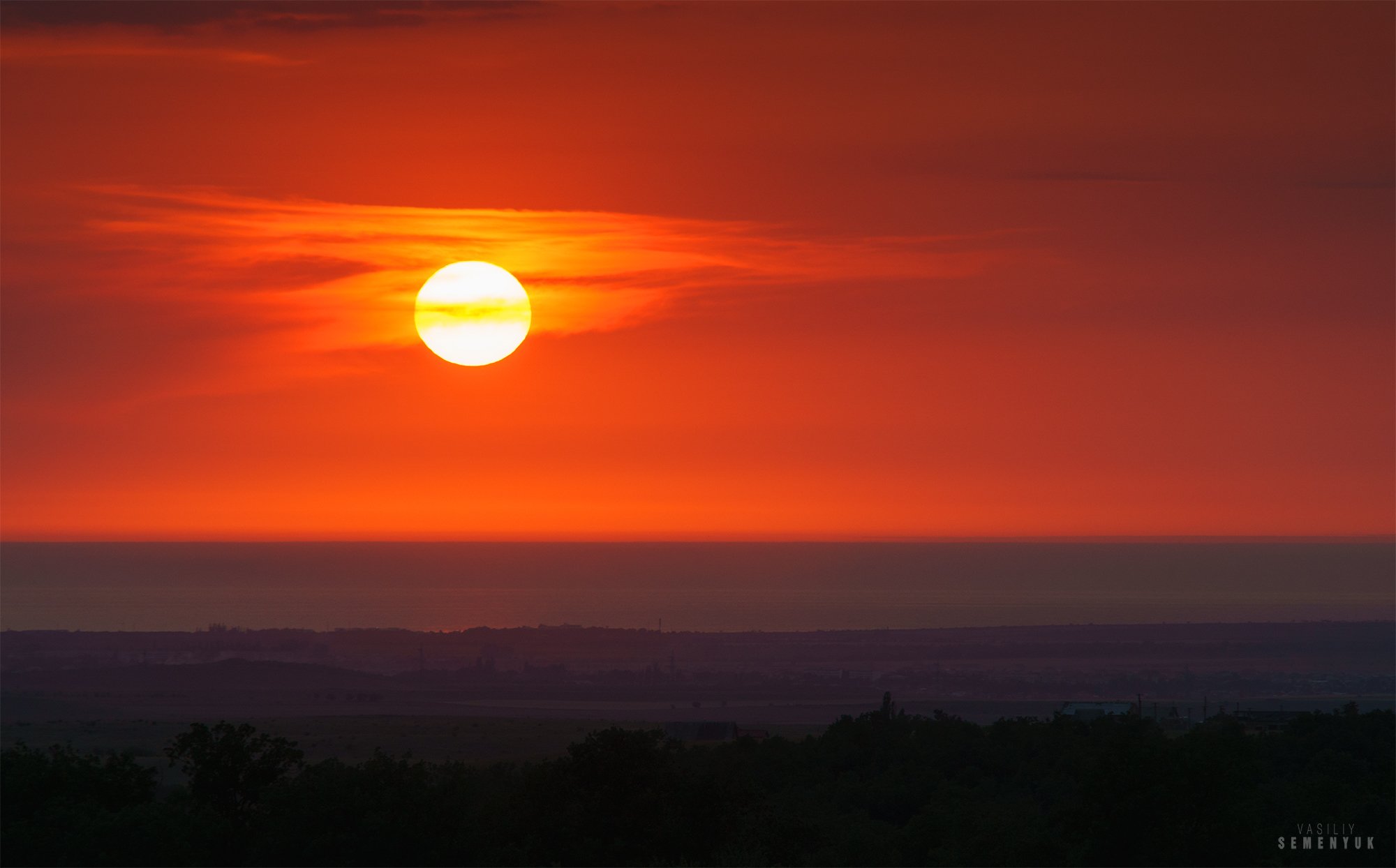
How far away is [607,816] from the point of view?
25.3 meters

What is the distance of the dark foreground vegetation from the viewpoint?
21.8 meters

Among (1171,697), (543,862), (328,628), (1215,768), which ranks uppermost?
(328,628)

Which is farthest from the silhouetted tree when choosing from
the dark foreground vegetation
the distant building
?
the distant building

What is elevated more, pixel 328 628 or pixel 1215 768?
pixel 328 628

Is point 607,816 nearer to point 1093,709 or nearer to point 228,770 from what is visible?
point 228,770

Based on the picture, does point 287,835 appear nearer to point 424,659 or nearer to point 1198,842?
point 1198,842

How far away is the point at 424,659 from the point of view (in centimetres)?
9956

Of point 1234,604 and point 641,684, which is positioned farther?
point 1234,604

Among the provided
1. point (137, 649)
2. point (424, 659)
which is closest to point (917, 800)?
point (424, 659)

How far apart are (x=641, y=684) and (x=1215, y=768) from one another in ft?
214

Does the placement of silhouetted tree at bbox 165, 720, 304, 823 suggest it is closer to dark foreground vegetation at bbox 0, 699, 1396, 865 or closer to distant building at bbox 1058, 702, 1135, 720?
dark foreground vegetation at bbox 0, 699, 1396, 865

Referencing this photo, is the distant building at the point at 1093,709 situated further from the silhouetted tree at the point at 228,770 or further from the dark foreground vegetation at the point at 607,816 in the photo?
the silhouetted tree at the point at 228,770

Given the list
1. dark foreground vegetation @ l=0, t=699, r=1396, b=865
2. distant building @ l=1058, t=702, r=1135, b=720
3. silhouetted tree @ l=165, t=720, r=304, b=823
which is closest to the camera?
dark foreground vegetation @ l=0, t=699, r=1396, b=865

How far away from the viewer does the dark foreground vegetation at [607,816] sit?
71.4ft
